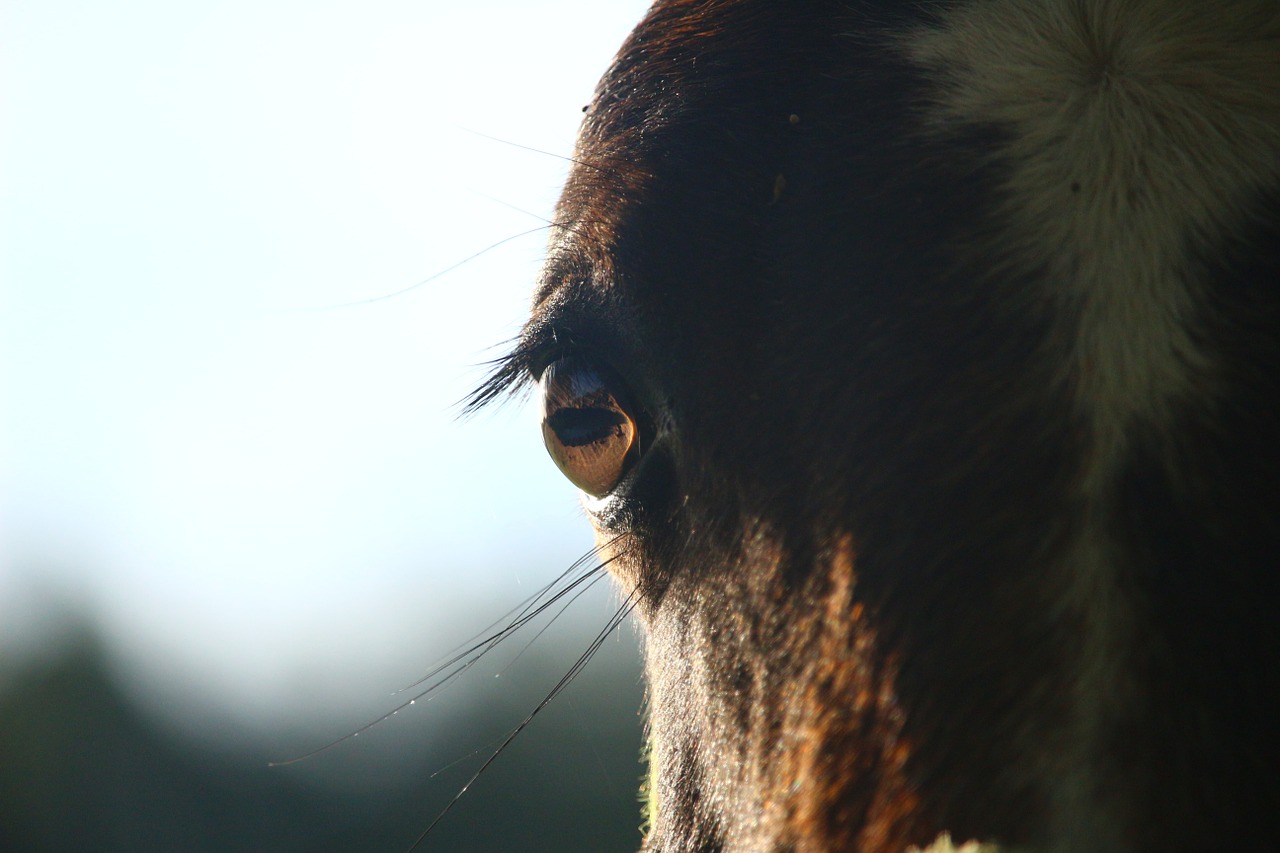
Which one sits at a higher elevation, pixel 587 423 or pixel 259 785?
pixel 587 423

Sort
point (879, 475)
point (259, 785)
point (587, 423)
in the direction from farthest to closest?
point (259, 785)
point (587, 423)
point (879, 475)

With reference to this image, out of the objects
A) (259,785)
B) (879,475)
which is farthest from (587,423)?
(259,785)

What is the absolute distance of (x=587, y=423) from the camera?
5.00 feet

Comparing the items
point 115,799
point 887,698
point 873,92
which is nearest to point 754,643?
point 887,698

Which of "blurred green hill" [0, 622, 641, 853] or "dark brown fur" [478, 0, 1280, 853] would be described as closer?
"dark brown fur" [478, 0, 1280, 853]

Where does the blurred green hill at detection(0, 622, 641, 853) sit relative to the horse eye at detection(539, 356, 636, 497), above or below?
below

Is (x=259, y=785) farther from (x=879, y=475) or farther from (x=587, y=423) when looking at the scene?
(x=879, y=475)

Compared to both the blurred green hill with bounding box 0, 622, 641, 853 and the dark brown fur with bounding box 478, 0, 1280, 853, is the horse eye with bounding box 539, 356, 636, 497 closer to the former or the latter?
the dark brown fur with bounding box 478, 0, 1280, 853

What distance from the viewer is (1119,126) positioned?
108 cm

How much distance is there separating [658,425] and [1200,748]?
31.4 inches

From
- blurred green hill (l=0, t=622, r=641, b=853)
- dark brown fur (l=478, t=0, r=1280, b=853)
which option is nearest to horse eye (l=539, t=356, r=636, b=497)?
dark brown fur (l=478, t=0, r=1280, b=853)

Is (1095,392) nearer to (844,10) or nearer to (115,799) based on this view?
(844,10)

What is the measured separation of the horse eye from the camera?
4.81 feet

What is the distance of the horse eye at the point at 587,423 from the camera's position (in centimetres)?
147
